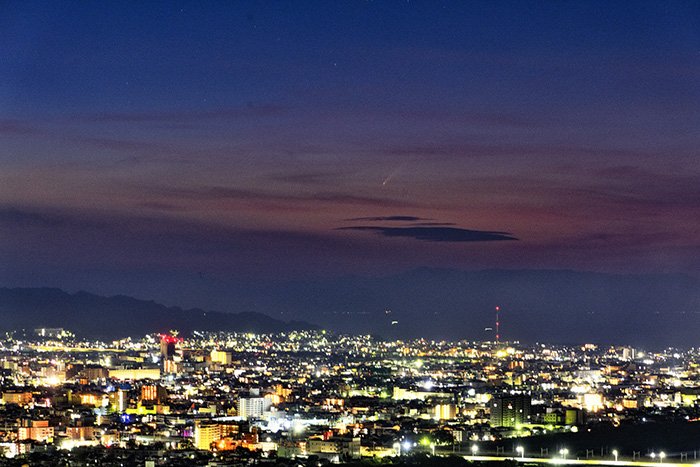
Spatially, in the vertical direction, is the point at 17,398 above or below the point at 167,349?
below

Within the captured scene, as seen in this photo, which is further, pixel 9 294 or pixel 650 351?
pixel 9 294

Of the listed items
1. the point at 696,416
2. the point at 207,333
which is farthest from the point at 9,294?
the point at 696,416

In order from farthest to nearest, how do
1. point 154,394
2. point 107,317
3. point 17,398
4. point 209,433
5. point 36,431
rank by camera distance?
1. point 107,317
2. point 154,394
3. point 17,398
4. point 36,431
5. point 209,433

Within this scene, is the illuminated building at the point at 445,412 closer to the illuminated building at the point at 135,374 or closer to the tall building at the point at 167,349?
the illuminated building at the point at 135,374

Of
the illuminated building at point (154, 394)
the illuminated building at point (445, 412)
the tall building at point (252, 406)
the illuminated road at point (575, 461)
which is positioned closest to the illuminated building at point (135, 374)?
the illuminated building at point (154, 394)

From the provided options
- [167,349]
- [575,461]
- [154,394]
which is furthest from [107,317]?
[575,461]

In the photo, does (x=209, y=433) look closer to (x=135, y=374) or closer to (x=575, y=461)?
(x=575, y=461)

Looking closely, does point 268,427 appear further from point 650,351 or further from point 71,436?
point 650,351

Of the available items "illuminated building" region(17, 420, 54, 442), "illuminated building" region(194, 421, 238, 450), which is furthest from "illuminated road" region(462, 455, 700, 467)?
"illuminated building" region(17, 420, 54, 442)
